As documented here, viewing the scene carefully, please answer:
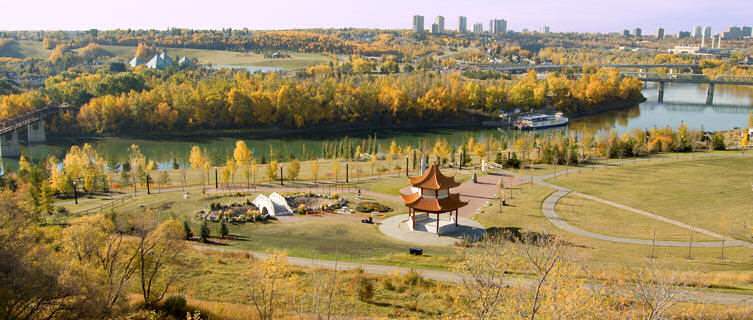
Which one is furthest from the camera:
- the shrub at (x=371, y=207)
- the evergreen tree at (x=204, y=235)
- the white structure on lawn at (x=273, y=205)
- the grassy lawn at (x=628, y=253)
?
the shrub at (x=371, y=207)

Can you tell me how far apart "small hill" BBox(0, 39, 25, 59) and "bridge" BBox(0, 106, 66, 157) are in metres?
85.6

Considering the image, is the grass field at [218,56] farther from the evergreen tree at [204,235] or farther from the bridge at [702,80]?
the evergreen tree at [204,235]

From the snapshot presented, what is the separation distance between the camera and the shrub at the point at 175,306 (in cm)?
2055

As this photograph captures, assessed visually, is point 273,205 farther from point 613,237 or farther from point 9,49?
point 9,49

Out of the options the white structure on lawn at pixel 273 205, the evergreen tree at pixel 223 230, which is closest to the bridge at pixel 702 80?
the white structure on lawn at pixel 273 205

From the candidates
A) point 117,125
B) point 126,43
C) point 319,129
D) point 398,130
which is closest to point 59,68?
point 126,43

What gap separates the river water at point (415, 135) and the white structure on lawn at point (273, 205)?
2663cm

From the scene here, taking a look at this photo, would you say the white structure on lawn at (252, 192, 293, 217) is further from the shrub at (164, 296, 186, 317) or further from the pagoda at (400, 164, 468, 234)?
the shrub at (164, 296, 186, 317)

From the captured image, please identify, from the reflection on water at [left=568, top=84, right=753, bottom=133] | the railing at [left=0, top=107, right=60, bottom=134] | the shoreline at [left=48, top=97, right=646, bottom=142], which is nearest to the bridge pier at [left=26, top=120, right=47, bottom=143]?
the railing at [left=0, top=107, right=60, bottom=134]

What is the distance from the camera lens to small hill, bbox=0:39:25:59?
155 m

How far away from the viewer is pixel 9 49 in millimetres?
158000

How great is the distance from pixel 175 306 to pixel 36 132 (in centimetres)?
7503

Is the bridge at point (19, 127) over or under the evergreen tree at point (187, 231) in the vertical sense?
over

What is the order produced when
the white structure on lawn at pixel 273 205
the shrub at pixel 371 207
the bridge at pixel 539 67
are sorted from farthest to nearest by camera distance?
1. the bridge at pixel 539 67
2. the shrub at pixel 371 207
3. the white structure on lawn at pixel 273 205
